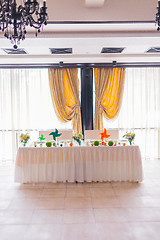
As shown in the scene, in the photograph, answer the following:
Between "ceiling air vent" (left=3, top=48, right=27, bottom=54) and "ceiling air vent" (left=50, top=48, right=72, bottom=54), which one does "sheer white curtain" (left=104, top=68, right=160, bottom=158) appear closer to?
"ceiling air vent" (left=50, top=48, right=72, bottom=54)

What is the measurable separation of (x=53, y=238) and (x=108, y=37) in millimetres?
3497

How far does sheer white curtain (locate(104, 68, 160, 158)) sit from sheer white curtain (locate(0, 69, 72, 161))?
186 cm

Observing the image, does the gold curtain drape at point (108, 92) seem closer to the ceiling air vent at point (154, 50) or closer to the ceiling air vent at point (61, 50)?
the ceiling air vent at point (154, 50)

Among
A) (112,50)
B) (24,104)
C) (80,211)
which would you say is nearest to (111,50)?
(112,50)

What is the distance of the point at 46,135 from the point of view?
19.8 ft

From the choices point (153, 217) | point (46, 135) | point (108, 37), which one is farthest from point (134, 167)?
point (108, 37)

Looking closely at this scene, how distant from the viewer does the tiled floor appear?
3168mm

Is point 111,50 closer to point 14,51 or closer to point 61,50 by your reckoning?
point 61,50

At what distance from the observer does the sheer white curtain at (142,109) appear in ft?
24.0

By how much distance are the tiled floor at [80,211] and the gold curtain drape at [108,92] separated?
2596mm

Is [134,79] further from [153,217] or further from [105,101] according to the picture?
[153,217]

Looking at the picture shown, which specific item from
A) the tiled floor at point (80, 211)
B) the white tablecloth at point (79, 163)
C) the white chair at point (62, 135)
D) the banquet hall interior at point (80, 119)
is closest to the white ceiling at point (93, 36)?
the banquet hall interior at point (80, 119)

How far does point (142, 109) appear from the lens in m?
7.42

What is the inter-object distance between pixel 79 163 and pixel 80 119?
7.79 feet
